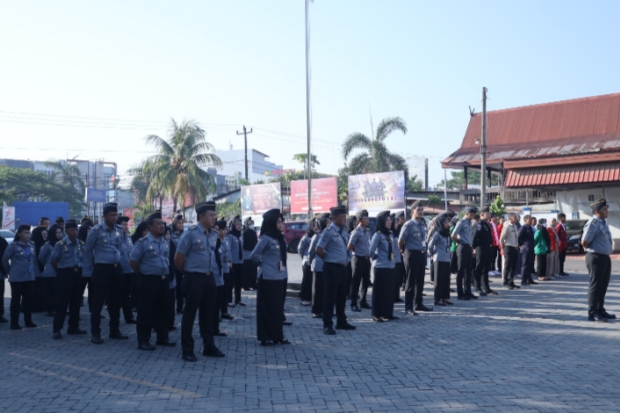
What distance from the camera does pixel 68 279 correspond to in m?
10.7

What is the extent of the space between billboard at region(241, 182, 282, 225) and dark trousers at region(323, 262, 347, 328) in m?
32.4

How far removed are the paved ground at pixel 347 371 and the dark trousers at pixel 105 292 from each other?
1.16 feet

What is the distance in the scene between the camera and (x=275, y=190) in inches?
1742

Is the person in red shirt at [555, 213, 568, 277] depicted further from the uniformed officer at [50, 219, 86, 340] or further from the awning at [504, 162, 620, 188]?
the uniformed officer at [50, 219, 86, 340]

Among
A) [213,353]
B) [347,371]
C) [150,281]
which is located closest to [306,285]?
[150,281]

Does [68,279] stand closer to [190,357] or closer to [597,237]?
[190,357]

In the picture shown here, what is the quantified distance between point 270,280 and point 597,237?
209 inches

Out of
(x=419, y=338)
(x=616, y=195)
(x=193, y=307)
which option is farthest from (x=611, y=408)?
(x=616, y=195)

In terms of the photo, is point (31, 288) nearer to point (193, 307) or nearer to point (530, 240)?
point (193, 307)

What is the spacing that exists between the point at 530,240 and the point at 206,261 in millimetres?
11736

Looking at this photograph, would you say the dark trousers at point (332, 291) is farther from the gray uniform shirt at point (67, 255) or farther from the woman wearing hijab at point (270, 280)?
the gray uniform shirt at point (67, 255)

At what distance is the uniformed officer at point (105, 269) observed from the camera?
9.92 meters

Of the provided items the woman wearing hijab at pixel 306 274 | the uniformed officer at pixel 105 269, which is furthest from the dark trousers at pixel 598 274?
the uniformed officer at pixel 105 269

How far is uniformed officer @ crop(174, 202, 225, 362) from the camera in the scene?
855 centimetres
